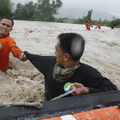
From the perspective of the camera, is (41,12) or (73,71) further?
(41,12)

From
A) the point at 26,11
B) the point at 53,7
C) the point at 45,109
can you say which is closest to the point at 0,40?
the point at 45,109

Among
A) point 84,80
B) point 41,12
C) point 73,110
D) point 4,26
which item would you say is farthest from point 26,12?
point 73,110

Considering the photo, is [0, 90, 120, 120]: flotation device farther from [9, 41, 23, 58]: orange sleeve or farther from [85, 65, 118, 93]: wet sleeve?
[9, 41, 23, 58]: orange sleeve

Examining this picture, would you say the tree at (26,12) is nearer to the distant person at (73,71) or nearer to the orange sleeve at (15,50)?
the orange sleeve at (15,50)

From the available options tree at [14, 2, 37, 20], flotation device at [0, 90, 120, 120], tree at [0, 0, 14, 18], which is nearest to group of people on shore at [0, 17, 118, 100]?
flotation device at [0, 90, 120, 120]

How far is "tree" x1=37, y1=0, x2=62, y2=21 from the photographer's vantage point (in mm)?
35375

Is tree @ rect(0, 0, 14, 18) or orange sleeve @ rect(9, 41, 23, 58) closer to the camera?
orange sleeve @ rect(9, 41, 23, 58)

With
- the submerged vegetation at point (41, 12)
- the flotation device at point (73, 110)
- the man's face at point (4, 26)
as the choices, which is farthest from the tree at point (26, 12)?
the flotation device at point (73, 110)

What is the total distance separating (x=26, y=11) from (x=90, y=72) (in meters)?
33.9

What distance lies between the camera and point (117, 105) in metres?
1.03

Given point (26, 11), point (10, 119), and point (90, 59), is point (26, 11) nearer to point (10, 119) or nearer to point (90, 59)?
point (90, 59)

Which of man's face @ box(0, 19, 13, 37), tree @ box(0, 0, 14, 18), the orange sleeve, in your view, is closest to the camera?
the orange sleeve

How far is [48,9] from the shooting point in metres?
35.7

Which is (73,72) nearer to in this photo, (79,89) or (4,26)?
(79,89)
